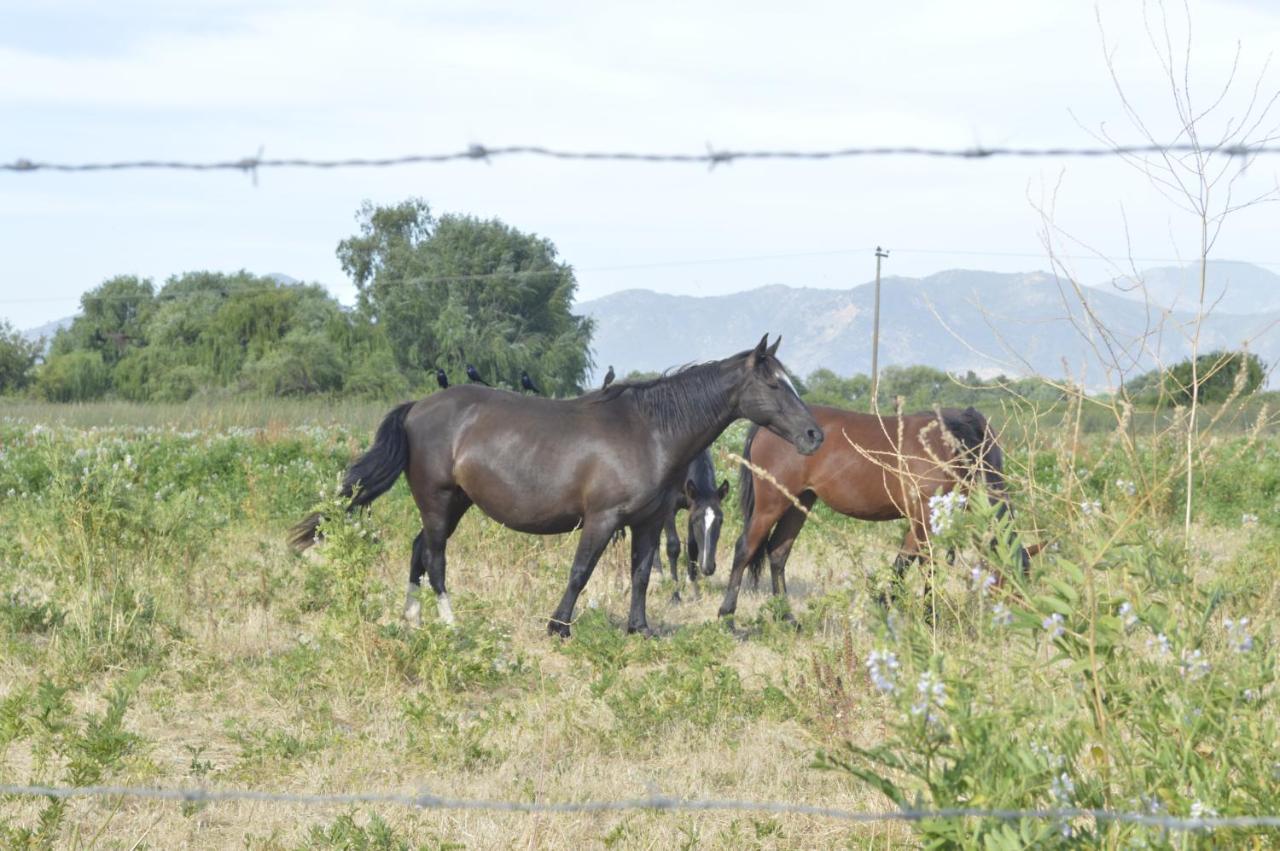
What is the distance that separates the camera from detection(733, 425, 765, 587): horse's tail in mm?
10430

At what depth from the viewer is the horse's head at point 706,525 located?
1080cm

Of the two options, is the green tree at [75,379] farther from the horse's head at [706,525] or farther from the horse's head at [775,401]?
the horse's head at [775,401]

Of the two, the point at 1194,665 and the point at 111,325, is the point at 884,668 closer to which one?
the point at 1194,665

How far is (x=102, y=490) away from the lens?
24.4 ft

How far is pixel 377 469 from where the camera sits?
29.1 ft

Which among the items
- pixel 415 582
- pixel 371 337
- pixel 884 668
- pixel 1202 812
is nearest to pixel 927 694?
pixel 884 668

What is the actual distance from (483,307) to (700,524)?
51117 millimetres

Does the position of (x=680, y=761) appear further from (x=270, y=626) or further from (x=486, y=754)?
(x=270, y=626)

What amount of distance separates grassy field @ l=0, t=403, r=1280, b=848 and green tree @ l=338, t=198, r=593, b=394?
4715 centimetres

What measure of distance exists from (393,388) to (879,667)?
4250cm

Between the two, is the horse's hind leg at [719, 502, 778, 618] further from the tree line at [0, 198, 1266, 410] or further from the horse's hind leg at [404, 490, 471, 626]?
the tree line at [0, 198, 1266, 410]

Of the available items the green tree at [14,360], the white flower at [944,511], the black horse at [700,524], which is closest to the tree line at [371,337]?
the green tree at [14,360]

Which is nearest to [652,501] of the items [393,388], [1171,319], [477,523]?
[477,523]

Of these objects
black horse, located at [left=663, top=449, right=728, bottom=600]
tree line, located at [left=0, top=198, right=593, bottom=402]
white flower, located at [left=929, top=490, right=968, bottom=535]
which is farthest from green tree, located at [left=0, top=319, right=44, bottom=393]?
white flower, located at [left=929, top=490, right=968, bottom=535]
